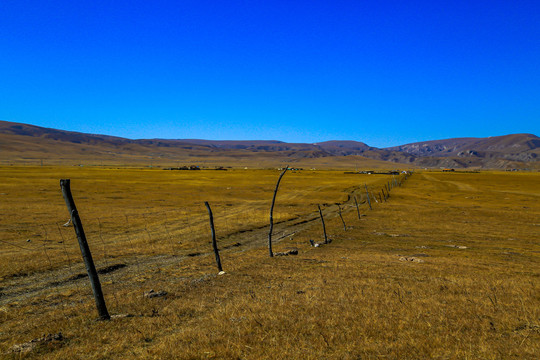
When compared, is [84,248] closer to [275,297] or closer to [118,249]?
[275,297]

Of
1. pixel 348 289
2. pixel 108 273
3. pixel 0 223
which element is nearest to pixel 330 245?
pixel 348 289

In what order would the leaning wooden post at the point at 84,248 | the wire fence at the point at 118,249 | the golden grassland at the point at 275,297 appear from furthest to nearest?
the wire fence at the point at 118,249, the leaning wooden post at the point at 84,248, the golden grassland at the point at 275,297

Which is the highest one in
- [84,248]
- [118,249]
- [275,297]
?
[84,248]

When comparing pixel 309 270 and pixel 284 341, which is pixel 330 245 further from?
pixel 284 341

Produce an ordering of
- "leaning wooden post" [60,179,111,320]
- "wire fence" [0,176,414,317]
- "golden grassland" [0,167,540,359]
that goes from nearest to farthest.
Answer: "golden grassland" [0,167,540,359] → "leaning wooden post" [60,179,111,320] → "wire fence" [0,176,414,317]

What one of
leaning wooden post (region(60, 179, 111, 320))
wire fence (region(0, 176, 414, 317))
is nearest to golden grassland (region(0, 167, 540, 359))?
wire fence (region(0, 176, 414, 317))

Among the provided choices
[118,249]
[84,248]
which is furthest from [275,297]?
[118,249]

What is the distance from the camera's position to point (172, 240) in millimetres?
23719

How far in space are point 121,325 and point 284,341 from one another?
168 inches

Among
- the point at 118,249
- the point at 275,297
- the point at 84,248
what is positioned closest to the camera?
the point at 84,248

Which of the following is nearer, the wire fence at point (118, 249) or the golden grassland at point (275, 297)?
the golden grassland at point (275, 297)

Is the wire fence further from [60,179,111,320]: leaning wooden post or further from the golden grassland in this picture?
[60,179,111,320]: leaning wooden post

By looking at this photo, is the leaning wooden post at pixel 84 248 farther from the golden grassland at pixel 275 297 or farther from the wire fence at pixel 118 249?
the wire fence at pixel 118 249

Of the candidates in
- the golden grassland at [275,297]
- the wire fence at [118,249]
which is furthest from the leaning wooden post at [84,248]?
the wire fence at [118,249]
